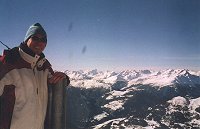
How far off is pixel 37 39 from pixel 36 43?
73mm

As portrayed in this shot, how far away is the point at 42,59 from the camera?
4.73 meters

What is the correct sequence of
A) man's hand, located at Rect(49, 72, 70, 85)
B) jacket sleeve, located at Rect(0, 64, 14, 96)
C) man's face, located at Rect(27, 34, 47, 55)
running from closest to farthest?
jacket sleeve, located at Rect(0, 64, 14, 96), man's hand, located at Rect(49, 72, 70, 85), man's face, located at Rect(27, 34, 47, 55)

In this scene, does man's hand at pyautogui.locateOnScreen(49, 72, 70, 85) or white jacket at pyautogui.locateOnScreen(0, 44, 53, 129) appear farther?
man's hand at pyautogui.locateOnScreen(49, 72, 70, 85)

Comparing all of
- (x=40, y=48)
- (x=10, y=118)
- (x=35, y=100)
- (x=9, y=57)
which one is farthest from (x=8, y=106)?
(x=40, y=48)

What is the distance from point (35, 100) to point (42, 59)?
77cm

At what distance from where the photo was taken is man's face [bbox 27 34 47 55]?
4.56 meters

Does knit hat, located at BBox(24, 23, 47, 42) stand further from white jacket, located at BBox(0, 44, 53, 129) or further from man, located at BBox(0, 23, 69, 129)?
white jacket, located at BBox(0, 44, 53, 129)

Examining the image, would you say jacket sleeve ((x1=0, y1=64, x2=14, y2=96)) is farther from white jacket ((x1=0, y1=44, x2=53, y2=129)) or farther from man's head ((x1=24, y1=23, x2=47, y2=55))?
man's head ((x1=24, y1=23, x2=47, y2=55))

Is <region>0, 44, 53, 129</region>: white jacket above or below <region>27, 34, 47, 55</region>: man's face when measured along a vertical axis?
below

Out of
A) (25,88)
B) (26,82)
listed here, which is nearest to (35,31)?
(26,82)

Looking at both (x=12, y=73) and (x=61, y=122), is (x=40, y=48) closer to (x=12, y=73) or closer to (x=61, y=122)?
(x=12, y=73)

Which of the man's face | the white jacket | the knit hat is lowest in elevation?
the white jacket

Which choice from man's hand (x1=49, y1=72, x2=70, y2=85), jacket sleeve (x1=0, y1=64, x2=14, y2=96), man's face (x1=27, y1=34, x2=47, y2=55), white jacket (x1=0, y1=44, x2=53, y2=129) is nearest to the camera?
jacket sleeve (x1=0, y1=64, x2=14, y2=96)

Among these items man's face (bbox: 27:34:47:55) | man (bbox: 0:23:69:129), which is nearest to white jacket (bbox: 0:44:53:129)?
man (bbox: 0:23:69:129)
